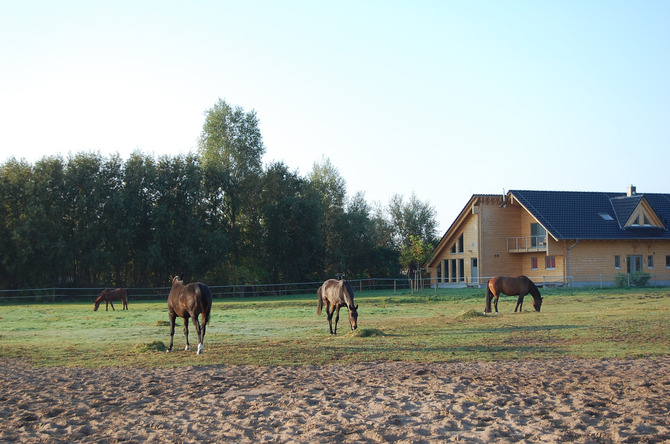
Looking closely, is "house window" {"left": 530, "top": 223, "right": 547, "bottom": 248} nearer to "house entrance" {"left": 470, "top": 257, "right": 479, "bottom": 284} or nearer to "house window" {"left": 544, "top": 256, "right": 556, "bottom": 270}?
"house window" {"left": 544, "top": 256, "right": 556, "bottom": 270}

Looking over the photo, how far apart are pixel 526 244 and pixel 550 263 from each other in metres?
2.31

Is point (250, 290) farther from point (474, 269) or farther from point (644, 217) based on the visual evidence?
point (644, 217)

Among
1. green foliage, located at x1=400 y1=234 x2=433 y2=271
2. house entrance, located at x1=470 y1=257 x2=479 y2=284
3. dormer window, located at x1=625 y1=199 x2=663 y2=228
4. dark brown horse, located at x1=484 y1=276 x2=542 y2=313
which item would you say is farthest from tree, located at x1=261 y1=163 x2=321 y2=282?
dark brown horse, located at x1=484 y1=276 x2=542 y2=313

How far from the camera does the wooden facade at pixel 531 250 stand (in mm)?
46531

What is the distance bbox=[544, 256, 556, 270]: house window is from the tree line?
9.18 m

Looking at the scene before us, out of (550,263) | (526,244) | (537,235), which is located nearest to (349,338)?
(550,263)

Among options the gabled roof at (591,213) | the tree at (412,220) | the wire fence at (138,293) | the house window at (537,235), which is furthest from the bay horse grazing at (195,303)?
the tree at (412,220)

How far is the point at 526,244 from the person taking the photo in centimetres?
4944

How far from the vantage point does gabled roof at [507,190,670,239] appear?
46750 millimetres

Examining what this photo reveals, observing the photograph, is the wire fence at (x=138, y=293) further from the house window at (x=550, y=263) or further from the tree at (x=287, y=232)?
the house window at (x=550, y=263)

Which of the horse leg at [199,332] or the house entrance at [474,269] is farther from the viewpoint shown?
the house entrance at [474,269]

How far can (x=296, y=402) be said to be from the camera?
29.8ft

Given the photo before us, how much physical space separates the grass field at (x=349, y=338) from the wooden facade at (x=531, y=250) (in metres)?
17.5

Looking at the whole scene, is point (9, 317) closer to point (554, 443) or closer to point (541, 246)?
point (554, 443)
